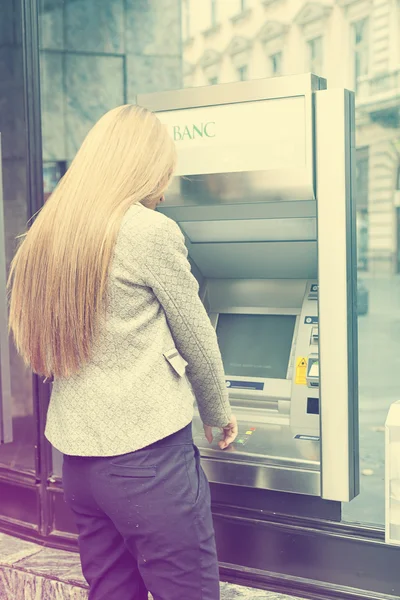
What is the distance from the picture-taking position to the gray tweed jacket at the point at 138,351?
5.50ft

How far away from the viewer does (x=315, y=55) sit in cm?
276

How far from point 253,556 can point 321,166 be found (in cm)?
143

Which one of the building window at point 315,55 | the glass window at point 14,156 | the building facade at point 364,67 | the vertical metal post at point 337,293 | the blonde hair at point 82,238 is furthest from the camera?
the glass window at point 14,156

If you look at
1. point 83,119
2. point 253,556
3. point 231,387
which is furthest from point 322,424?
point 83,119

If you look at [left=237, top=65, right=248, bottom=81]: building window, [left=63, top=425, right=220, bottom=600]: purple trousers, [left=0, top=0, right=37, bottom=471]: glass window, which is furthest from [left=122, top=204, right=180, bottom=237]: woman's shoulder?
[left=0, top=0, right=37, bottom=471]: glass window

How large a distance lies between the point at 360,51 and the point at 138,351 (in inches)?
61.2

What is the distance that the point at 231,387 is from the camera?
282cm

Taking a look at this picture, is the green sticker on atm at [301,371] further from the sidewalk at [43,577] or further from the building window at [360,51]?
the building window at [360,51]

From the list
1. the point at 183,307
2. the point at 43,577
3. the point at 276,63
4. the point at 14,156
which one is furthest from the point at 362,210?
the point at 43,577

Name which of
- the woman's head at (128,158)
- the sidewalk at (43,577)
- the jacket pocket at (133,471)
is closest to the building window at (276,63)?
the woman's head at (128,158)

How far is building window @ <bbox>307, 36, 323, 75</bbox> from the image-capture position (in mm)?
2754

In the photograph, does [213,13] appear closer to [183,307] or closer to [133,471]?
[183,307]

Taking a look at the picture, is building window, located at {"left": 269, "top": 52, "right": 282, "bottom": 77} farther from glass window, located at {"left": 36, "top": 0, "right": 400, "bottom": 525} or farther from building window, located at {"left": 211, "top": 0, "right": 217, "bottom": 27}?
building window, located at {"left": 211, "top": 0, "right": 217, "bottom": 27}

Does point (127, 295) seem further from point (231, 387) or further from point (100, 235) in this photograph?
point (231, 387)
